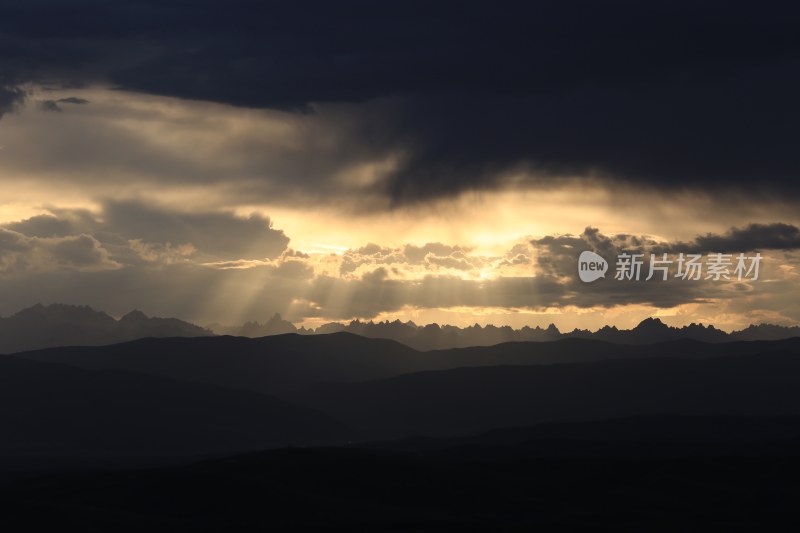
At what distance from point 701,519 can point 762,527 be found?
11.9m

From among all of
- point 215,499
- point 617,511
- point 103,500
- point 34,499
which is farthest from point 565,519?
point 34,499

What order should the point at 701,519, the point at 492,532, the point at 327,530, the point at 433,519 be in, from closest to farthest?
the point at 492,532, the point at 327,530, the point at 433,519, the point at 701,519

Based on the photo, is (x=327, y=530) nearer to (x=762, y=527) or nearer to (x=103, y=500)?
(x=103, y=500)

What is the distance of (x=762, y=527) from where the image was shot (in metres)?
178

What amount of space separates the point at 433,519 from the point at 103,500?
199ft

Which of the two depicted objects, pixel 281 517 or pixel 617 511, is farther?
pixel 617 511

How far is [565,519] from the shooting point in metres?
176

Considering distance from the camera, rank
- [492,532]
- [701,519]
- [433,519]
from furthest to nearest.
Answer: [701,519] < [433,519] < [492,532]

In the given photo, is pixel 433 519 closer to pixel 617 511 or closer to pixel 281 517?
pixel 281 517

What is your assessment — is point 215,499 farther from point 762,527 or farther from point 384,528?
point 762,527

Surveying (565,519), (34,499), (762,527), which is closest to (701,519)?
(762,527)

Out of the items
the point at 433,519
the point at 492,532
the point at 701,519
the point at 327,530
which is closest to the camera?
the point at 492,532

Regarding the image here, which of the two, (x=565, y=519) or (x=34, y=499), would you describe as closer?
(x=565, y=519)

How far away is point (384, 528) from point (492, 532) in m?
17.2
